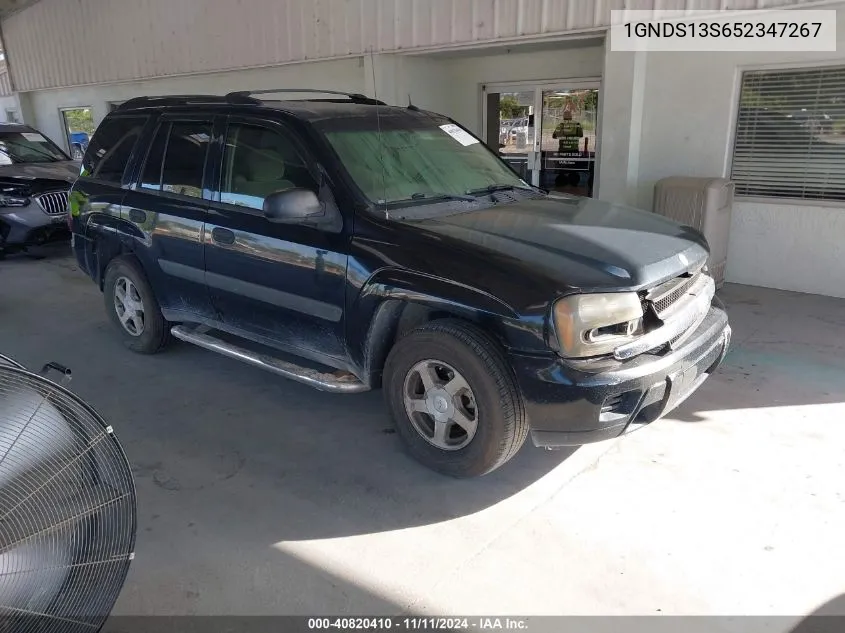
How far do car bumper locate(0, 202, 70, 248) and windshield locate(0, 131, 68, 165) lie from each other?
1547 millimetres

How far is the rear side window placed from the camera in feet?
15.9

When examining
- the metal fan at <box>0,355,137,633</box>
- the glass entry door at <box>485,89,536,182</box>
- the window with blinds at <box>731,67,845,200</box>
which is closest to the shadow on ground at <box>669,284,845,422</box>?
the window with blinds at <box>731,67,845,200</box>

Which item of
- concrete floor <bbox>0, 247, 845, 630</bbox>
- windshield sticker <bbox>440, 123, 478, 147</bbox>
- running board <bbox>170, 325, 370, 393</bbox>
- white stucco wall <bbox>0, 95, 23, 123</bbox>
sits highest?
white stucco wall <bbox>0, 95, 23, 123</bbox>

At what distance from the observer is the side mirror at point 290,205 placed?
3342 mm

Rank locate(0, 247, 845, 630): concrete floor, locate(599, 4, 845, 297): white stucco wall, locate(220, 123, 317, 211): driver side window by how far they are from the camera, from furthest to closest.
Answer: locate(599, 4, 845, 297): white stucco wall → locate(220, 123, 317, 211): driver side window → locate(0, 247, 845, 630): concrete floor

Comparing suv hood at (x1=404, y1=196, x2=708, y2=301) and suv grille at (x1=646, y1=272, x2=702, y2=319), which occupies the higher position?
suv hood at (x1=404, y1=196, x2=708, y2=301)

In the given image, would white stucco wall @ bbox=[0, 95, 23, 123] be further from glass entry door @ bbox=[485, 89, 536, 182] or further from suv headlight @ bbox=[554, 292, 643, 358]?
suv headlight @ bbox=[554, 292, 643, 358]

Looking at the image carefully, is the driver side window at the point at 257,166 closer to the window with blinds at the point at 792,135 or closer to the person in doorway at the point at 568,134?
the window with blinds at the point at 792,135

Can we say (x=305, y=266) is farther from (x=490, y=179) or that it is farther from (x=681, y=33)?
(x=681, y=33)

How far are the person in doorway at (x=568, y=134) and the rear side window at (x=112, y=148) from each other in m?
5.50

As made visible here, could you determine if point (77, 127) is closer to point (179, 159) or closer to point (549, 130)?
point (549, 130)

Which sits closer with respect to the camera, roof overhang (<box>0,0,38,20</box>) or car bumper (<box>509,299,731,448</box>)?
car bumper (<box>509,299,731,448</box>)

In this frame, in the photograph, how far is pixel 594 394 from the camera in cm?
281

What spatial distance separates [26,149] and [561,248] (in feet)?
32.5
